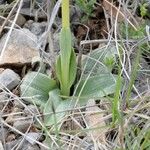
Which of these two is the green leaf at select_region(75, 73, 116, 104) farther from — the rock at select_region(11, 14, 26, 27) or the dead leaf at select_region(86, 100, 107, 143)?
the rock at select_region(11, 14, 26, 27)

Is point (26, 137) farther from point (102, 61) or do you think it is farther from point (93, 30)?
point (93, 30)

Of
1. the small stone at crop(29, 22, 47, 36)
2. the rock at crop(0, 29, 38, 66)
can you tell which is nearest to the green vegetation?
the rock at crop(0, 29, 38, 66)

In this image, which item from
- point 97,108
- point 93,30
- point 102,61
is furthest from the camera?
point 93,30

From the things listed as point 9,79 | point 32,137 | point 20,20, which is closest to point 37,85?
point 9,79

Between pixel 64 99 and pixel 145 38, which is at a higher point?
pixel 145 38

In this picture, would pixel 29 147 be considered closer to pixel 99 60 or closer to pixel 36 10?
pixel 99 60

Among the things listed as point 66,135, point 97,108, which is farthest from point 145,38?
point 66,135
